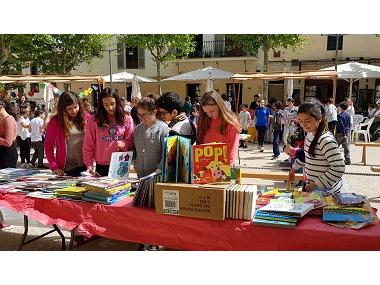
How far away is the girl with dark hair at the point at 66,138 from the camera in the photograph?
3711mm

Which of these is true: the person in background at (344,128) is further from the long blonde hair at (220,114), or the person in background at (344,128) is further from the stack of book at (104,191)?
the stack of book at (104,191)

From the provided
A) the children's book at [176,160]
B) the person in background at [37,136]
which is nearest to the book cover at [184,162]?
the children's book at [176,160]

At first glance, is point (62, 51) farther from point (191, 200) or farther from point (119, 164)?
point (191, 200)

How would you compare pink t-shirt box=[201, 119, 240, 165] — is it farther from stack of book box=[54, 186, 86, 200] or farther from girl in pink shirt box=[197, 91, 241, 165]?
stack of book box=[54, 186, 86, 200]

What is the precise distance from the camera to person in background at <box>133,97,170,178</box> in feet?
10.9

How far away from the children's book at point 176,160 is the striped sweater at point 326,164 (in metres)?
1.01

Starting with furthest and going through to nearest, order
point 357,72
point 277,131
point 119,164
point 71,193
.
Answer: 1. point 357,72
2. point 277,131
3. point 119,164
4. point 71,193

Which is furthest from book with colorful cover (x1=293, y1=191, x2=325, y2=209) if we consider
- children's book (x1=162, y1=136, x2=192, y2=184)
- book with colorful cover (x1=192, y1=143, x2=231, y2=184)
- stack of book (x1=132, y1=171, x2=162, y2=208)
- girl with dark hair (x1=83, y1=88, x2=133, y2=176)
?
girl with dark hair (x1=83, y1=88, x2=133, y2=176)

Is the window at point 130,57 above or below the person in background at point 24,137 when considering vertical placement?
above

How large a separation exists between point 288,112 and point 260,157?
5.60 feet

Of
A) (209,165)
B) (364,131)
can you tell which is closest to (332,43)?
(364,131)

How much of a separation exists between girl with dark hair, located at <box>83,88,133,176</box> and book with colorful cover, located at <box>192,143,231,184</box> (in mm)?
1115

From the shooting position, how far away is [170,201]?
2.52 meters

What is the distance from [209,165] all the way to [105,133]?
4.35ft
